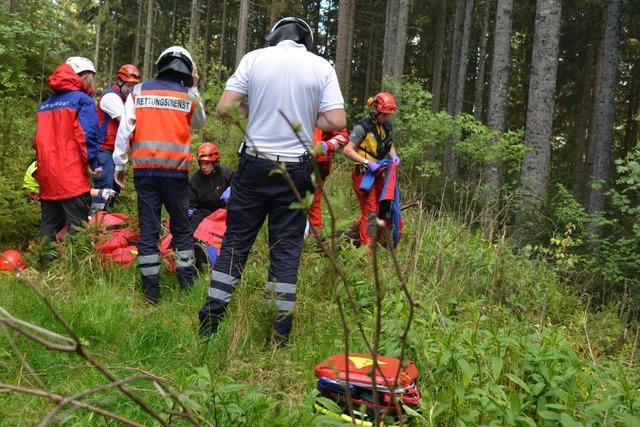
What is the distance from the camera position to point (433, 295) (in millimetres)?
4332

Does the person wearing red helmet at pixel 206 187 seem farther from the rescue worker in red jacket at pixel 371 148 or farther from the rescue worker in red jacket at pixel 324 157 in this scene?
the rescue worker in red jacket at pixel 371 148

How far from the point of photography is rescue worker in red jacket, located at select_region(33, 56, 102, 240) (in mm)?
5109

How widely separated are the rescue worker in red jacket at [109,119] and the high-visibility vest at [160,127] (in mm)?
1432

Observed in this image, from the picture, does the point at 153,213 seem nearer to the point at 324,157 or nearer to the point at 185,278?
the point at 185,278

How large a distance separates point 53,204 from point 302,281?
2420mm

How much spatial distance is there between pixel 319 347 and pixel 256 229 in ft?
2.85

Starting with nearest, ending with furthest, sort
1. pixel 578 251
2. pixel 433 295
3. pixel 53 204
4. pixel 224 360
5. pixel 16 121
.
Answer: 1. pixel 224 360
2. pixel 433 295
3. pixel 53 204
4. pixel 16 121
5. pixel 578 251

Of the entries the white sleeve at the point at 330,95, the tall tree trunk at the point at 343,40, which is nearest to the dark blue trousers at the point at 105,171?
the white sleeve at the point at 330,95

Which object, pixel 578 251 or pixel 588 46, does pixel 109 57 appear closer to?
pixel 588 46

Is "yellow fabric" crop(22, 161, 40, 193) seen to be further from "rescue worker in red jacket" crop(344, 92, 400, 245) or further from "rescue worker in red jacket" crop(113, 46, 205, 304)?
"rescue worker in red jacket" crop(344, 92, 400, 245)

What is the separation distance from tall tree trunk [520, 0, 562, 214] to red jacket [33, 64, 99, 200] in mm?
6596

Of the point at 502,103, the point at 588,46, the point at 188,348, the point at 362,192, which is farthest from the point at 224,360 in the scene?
the point at 588,46

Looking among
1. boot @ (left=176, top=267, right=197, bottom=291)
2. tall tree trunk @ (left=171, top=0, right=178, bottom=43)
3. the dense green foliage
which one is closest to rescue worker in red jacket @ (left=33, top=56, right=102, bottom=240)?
the dense green foliage

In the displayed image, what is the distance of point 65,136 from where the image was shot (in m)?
5.13
